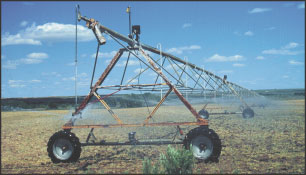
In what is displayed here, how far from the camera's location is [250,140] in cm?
1354

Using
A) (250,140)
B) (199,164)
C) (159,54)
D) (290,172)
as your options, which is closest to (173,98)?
(250,140)

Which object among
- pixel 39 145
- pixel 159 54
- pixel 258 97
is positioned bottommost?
pixel 39 145

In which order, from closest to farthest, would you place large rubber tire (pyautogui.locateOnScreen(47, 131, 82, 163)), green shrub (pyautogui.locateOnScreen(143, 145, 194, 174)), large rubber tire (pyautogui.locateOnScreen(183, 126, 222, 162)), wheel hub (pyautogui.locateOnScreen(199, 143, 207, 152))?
green shrub (pyautogui.locateOnScreen(143, 145, 194, 174)) → large rubber tire (pyautogui.locateOnScreen(183, 126, 222, 162)) → wheel hub (pyautogui.locateOnScreen(199, 143, 207, 152)) → large rubber tire (pyautogui.locateOnScreen(47, 131, 82, 163))

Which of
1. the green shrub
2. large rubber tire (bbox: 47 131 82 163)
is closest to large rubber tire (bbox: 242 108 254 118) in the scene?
large rubber tire (bbox: 47 131 82 163)

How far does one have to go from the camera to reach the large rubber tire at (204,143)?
891 cm

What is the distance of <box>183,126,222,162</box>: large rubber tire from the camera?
8.91 m

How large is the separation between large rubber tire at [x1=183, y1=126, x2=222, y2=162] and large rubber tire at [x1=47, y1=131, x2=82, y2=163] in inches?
155

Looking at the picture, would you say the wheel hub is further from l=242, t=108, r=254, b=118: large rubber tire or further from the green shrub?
l=242, t=108, r=254, b=118: large rubber tire

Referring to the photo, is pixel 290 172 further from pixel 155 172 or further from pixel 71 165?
pixel 71 165

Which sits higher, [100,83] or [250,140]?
[100,83]

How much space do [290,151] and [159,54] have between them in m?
6.61

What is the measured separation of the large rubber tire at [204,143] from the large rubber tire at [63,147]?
3941 millimetres

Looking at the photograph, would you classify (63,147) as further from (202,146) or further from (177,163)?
(202,146)

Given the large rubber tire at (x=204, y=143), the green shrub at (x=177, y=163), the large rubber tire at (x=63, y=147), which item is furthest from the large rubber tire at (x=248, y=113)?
the green shrub at (x=177, y=163)
